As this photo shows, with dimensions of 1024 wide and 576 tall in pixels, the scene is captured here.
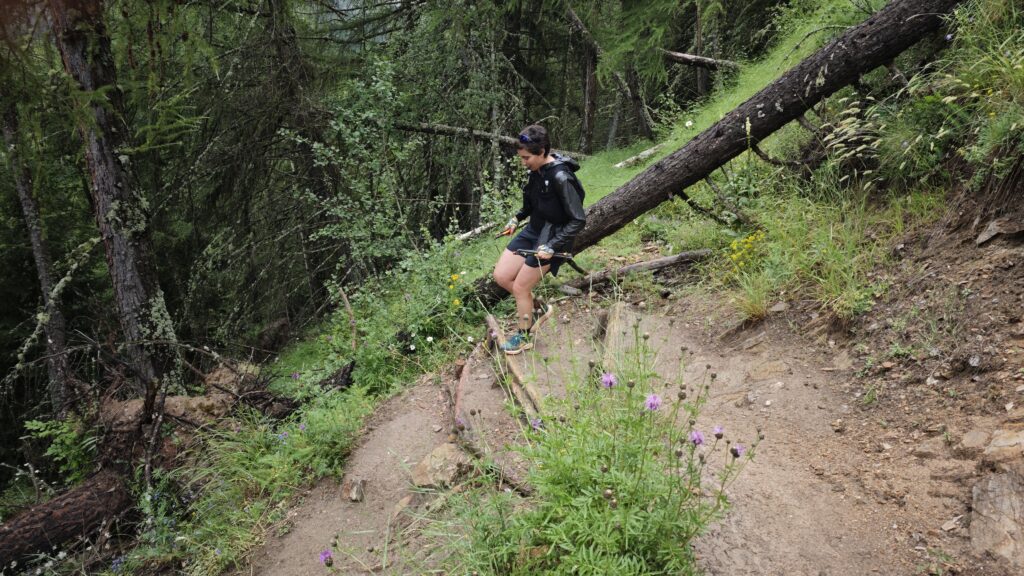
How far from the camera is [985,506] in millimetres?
2258

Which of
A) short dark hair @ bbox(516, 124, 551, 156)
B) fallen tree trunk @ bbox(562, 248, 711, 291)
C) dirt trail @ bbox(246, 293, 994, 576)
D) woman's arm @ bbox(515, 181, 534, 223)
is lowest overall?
dirt trail @ bbox(246, 293, 994, 576)

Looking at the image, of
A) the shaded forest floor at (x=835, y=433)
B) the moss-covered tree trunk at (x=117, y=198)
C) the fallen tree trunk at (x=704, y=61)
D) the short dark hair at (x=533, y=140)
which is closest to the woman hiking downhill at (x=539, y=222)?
the short dark hair at (x=533, y=140)

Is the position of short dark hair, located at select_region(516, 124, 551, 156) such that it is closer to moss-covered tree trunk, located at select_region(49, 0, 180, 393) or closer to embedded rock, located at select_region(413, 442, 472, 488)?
embedded rock, located at select_region(413, 442, 472, 488)

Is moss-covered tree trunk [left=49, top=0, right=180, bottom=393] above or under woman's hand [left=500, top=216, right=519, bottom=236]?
above

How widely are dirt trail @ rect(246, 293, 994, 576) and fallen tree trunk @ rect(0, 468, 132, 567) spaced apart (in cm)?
187

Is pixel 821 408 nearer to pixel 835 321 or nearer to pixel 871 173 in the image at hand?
pixel 835 321

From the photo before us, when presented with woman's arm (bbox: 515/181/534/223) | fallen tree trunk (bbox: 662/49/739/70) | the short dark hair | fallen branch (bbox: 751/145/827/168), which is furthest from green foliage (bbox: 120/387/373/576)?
fallen tree trunk (bbox: 662/49/739/70)

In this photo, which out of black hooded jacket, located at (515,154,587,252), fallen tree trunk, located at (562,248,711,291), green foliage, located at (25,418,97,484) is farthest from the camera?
fallen tree trunk, located at (562,248,711,291)

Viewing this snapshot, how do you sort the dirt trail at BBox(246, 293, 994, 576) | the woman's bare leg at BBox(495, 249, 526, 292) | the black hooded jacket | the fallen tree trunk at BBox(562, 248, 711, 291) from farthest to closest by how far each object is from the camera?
the fallen tree trunk at BBox(562, 248, 711, 291), the woman's bare leg at BBox(495, 249, 526, 292), the black hooded jacket, the dirt trail at BBox(246, 293, 994, 576)

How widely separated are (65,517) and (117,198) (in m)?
2.89

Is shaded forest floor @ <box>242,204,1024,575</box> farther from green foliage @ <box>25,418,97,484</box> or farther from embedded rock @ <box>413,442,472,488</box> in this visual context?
green foliage @ <box>25,418,97,484</box>

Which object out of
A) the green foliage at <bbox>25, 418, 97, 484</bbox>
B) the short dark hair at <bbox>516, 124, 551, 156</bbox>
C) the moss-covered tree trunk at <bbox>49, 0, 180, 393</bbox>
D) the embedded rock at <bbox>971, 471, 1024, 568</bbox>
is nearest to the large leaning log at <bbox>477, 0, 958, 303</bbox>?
the short dark hair at <bbox>516, 124, 551, 156</bbox>

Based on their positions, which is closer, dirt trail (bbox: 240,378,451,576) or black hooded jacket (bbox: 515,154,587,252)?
dirt trail (bbox: 240,378,451,576)

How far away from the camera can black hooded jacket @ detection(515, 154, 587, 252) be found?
4.36m
